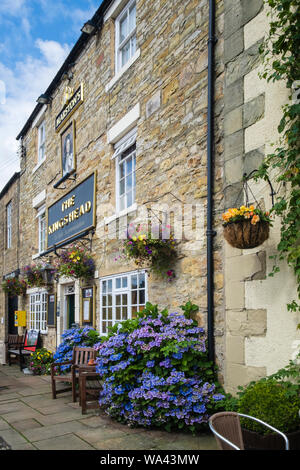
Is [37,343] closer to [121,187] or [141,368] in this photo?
[121,187]

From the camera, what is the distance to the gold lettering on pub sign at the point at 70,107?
9570mm

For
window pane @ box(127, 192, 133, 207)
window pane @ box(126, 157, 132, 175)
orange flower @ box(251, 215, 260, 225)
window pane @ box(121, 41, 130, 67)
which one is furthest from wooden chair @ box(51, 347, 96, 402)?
window pane @ box(121, 41, 130, 67)

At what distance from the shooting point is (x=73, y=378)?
629 centimetres

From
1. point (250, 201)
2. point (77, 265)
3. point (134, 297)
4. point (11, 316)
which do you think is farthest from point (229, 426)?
point (11, 316)

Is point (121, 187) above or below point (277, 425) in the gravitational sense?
above

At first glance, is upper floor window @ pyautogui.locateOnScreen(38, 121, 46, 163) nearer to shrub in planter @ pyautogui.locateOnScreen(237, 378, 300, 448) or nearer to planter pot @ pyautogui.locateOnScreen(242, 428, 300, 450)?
shrub in planter @ pyautogui.locateOnScreen(237, 378, 300, 448)

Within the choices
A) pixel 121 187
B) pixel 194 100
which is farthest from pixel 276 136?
pixel 121 187

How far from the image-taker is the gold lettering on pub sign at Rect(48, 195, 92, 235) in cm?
888

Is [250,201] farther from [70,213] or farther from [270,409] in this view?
[70,213]

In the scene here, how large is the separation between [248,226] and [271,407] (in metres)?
1.54

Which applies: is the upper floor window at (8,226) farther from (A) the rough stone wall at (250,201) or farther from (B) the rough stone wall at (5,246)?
(A) the rough stone wall at (250,201)

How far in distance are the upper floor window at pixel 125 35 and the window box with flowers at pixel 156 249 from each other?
13.0 feet

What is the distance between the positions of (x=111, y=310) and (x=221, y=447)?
525 centimetres

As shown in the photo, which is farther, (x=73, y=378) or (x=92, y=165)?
(x=92, y=165)
